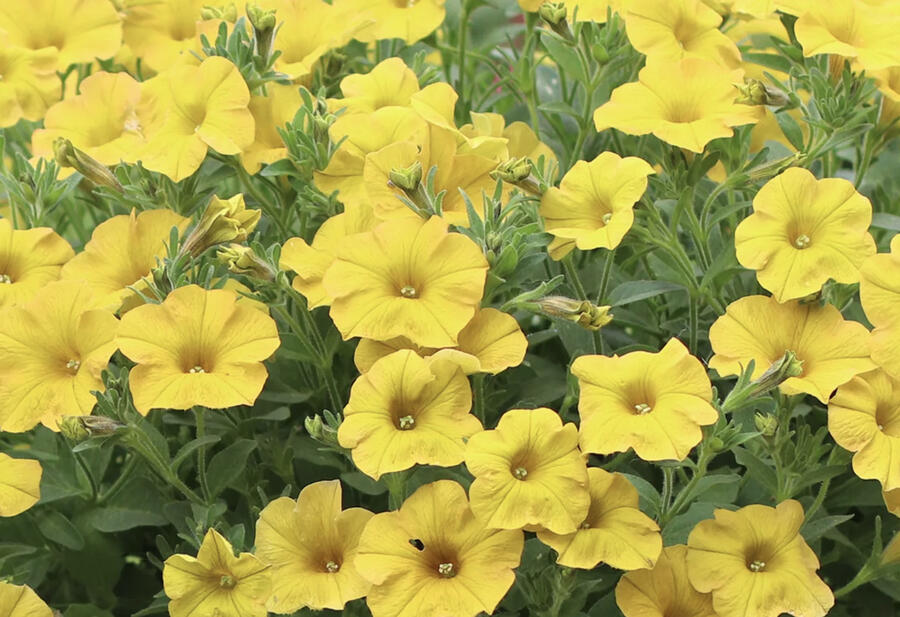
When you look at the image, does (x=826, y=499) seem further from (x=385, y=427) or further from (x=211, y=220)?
(x=211, y=220)

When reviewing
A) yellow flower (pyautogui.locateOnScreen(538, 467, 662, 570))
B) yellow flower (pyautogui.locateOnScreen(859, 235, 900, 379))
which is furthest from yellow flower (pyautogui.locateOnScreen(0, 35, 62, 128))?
yellow flower (pyautogui.locateOnScreen(859, 235, 900, 379))

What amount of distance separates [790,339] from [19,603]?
68 centimetres

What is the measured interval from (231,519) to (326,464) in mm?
118

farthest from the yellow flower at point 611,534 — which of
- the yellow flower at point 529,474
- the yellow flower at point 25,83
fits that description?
the yellow flower at point 25,83

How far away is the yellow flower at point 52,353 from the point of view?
0.92 m

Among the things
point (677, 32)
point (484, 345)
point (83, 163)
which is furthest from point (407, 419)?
point (677, 32)

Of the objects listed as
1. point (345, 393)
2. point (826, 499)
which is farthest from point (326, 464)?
point (826, 499)

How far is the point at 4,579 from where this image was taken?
976mm

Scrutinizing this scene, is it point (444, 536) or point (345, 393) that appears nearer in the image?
point (444, 536)

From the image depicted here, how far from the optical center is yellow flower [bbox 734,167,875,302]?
2.97ft

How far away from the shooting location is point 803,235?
94 cm

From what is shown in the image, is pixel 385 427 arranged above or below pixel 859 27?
below

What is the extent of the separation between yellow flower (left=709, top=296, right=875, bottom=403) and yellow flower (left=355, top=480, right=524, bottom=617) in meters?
0.24

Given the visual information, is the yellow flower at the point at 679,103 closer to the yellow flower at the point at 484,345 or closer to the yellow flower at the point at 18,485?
the yellow flower at the point at 484,345
